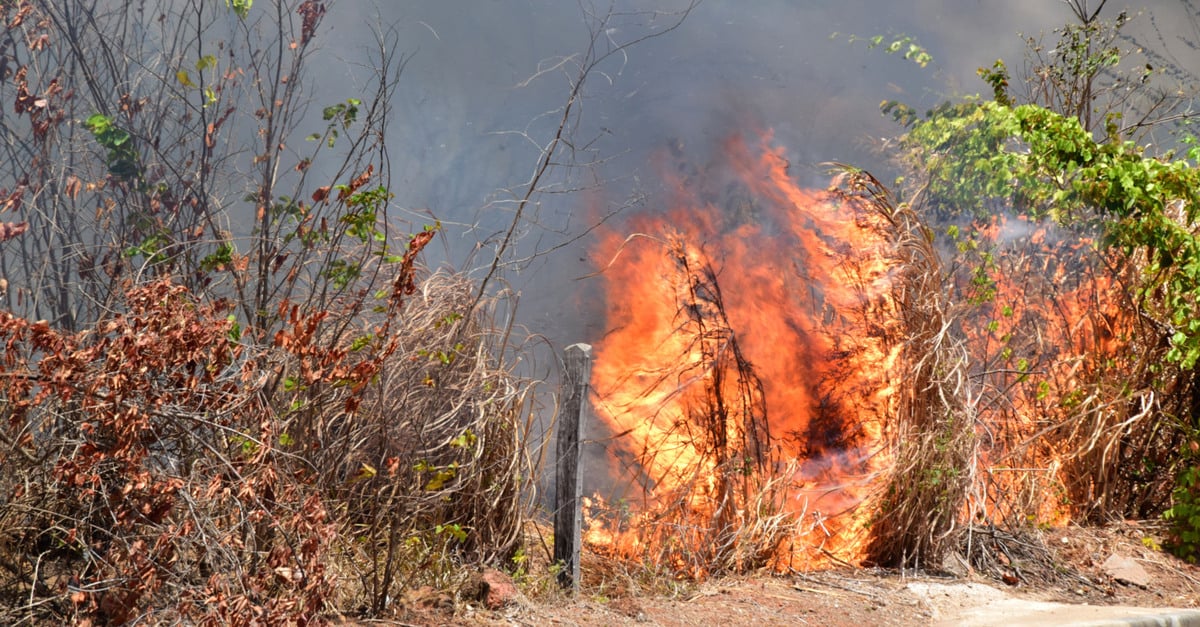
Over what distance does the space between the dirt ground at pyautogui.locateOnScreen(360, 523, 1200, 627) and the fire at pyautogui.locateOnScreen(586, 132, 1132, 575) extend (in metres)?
0.32

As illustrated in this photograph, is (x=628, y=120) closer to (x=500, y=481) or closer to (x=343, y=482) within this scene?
(x=500, y=481)

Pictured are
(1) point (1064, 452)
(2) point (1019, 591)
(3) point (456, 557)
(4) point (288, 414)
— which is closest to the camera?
(4) point (288, 414)

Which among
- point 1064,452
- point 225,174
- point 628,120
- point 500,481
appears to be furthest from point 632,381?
point 1064,452

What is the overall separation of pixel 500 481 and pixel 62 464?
7.97 feet

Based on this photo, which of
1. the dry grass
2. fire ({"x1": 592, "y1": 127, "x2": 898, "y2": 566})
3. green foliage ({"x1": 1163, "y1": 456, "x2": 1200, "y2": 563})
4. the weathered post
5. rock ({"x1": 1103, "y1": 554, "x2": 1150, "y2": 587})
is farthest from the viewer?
green foliage ({"x1": 1163, "y1": 456, "x2": 1200, "y2": 563})

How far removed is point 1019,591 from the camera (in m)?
7.31

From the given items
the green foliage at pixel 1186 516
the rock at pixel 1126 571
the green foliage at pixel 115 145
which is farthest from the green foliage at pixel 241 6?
the green foliage at pixel 1186 516

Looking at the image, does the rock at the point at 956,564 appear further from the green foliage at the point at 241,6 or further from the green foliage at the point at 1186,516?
the green foliage at the point at 241,6

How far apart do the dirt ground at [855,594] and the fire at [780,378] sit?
12.4 inches

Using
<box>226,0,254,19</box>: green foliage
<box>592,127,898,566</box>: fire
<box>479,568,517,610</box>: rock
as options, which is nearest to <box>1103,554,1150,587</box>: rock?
<box>592,127,898,566</box>: fire

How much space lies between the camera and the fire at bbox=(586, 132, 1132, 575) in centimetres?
714

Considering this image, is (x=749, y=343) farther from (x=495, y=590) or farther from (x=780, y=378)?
(x=495, y=590)

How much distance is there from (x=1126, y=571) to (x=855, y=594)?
241 cm

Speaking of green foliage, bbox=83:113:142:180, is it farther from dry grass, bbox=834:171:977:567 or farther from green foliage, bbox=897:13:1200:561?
green foliage, bbox=897:13:1200:561
